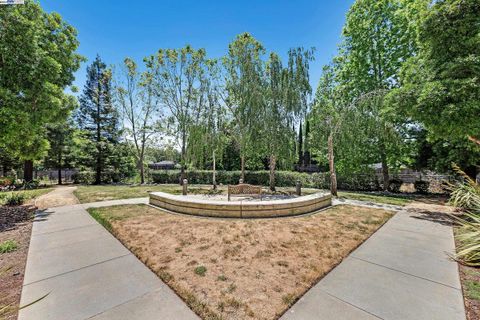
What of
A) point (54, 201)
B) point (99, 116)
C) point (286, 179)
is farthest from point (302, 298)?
point (99, 116)

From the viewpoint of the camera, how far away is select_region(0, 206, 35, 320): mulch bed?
102 inches

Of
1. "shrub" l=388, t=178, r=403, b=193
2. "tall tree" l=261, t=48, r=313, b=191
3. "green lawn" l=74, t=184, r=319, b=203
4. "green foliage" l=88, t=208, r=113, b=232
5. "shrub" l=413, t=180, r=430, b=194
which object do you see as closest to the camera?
"green foliage" l=88, t=208, r=113, b=232

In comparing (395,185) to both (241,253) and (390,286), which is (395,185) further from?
(241,253)

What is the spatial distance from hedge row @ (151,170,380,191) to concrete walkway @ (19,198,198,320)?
13.2 meters

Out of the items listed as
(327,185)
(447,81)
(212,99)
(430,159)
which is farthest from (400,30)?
(212,99)

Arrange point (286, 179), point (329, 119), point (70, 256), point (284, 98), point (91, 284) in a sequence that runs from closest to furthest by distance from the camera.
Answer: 1. point (91, 284)
2. point (70, 256)
3. point (284, 98)
4. point (329, 119)
5. point (286, 179)

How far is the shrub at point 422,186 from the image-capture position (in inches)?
518

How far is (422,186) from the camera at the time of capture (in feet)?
43.4

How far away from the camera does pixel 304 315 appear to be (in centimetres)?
236

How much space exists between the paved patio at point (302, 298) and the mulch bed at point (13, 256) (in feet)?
0.35

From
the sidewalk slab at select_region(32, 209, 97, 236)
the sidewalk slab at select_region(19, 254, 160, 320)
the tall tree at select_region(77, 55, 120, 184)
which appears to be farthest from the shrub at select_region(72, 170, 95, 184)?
the sidewalk slab at select_region(19, 254, 160, 320)

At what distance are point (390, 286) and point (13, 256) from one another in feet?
21.7

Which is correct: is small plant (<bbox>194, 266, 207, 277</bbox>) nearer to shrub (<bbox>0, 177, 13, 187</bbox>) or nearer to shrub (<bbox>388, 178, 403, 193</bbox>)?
shrub (<bbox>388, 178, 403, 193</bbox>)

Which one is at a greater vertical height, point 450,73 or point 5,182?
point 450,73
